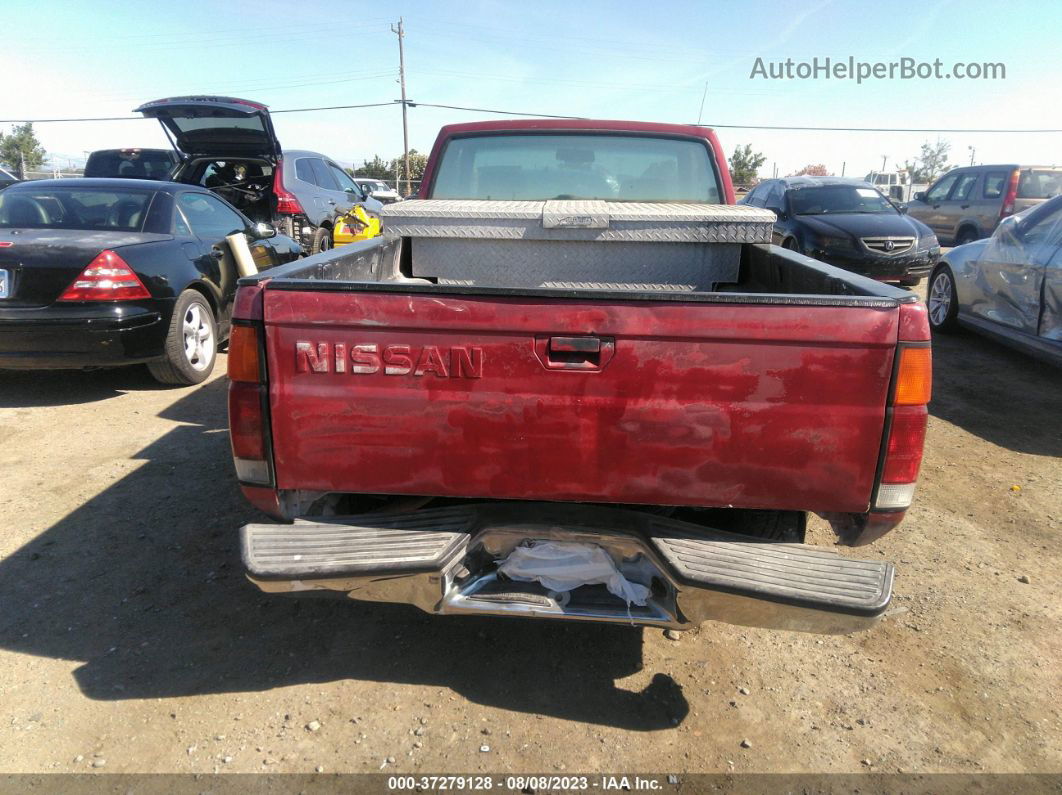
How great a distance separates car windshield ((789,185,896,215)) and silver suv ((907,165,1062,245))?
10.5ft

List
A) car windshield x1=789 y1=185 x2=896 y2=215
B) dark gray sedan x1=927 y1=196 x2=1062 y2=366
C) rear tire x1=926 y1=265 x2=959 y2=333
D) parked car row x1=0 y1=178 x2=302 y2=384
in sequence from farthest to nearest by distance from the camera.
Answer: car windshield x1=789 y1=185 x2=896 y2=215, rear tire x1=926 y1=265 x2=959 y2=333, dark gray sedan x1=927 y1=196 x2=1062 y2=366, parked car row x1=0 y1=178 x2=302 y2=384

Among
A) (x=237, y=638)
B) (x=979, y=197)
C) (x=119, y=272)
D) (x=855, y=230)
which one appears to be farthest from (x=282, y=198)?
(x=979, y=197)

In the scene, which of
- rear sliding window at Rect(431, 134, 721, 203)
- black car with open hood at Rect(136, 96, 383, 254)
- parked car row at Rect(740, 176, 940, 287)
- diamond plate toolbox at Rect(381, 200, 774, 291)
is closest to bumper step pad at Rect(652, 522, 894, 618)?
diamond plate toolbox at Rect(381, 200, 774, 291)

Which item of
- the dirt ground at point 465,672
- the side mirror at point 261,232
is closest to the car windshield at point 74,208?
the side mirror at point 261,232

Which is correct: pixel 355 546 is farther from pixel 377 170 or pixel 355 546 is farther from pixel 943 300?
pixel 377 170

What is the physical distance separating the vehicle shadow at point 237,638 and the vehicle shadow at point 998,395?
147 inches

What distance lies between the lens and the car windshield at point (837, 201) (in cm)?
1116

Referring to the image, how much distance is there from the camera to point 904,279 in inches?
416

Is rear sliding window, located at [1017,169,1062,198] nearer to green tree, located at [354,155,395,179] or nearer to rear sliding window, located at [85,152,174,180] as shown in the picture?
rear sliding window, located at [85,152,174,180]

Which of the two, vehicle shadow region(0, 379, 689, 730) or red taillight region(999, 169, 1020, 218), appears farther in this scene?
red taillight region(999, 169, 1020, 218)

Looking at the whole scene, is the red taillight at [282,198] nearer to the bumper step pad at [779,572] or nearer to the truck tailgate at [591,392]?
the truck tailgate at [591,392]

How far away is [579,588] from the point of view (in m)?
2.29

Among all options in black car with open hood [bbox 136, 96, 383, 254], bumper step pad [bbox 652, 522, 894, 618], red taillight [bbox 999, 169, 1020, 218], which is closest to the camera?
bumper step pad [bbox 652, 522, 894, 618]

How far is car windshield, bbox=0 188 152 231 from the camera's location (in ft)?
17.9
